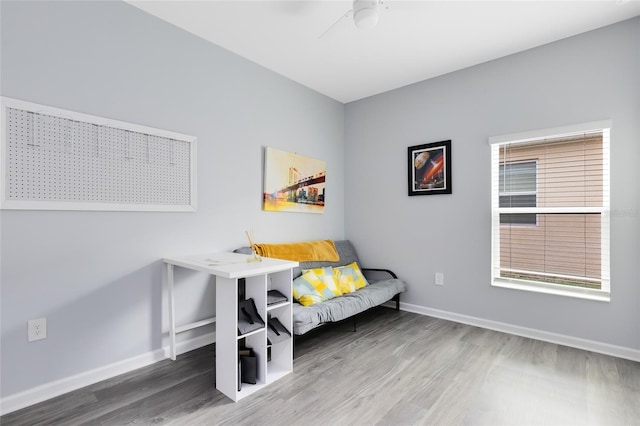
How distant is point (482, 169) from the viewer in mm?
3053

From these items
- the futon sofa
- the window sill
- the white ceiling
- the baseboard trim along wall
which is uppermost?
the white ceiling

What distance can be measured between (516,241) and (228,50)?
10.3 ft

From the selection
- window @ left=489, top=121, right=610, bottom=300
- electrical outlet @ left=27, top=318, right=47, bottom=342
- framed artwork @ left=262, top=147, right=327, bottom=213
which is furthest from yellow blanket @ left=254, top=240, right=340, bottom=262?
window @ left=489, top=121, right=610, bottom=300

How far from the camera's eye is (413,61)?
119 inches

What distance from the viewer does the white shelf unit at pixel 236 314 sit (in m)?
1.83

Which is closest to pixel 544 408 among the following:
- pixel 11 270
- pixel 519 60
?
pixel 519 60

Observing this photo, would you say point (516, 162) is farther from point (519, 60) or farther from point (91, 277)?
point (91, 277)

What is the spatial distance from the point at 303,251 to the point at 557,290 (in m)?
2.28

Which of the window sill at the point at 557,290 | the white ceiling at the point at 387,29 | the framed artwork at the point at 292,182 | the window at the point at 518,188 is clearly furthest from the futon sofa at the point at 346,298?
the white ceiling at the point at 387,29

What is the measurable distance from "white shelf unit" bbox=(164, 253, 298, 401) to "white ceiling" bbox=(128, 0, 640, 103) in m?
1.79

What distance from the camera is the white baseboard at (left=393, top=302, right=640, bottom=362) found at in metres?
2.39

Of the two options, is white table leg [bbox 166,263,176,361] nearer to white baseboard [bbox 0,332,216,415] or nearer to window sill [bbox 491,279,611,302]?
white baseboard [bbox 0,332,216,415]

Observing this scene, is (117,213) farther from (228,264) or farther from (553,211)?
(553,211)

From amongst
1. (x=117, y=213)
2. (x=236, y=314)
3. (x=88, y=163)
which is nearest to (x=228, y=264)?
(x=236, y=314)
